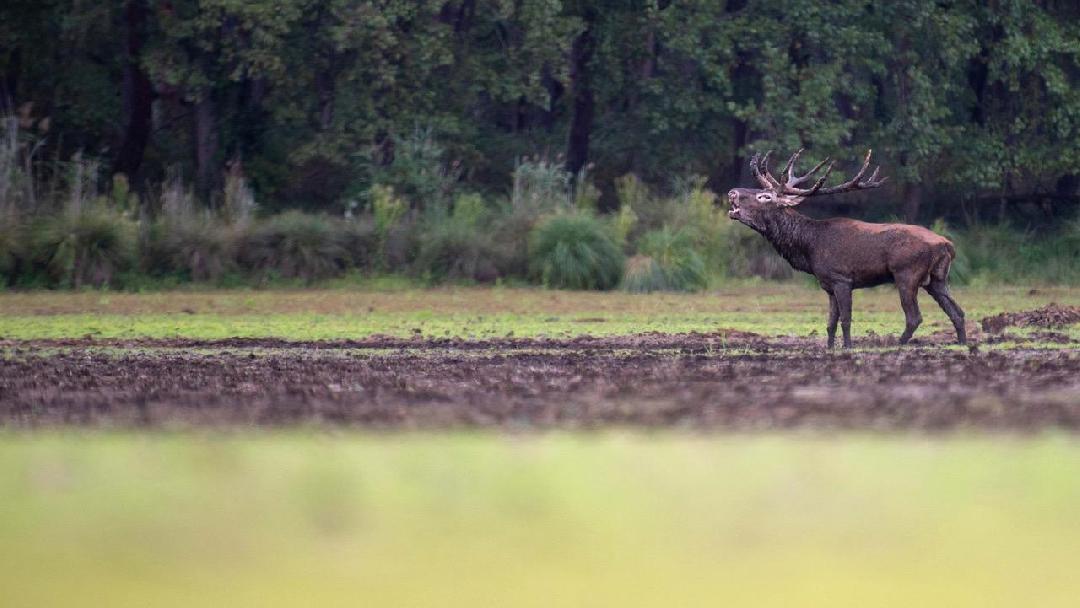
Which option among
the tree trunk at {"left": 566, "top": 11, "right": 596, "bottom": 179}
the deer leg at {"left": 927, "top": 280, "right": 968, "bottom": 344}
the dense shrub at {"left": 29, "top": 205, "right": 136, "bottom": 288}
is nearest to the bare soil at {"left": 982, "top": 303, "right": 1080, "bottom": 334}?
the deer leg at {"left": 927, "top": 280, "right": 968, "bottom": 344}

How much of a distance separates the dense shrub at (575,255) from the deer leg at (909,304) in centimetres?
1038

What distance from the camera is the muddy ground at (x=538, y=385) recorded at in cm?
1009

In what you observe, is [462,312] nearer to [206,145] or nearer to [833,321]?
[833,321]

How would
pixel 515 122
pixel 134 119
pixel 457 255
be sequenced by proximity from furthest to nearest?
pixel 515 122, pixel 134 119, pixel 457 255

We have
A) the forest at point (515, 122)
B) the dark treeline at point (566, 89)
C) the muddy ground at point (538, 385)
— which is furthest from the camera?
the dark treeline at point (566, 89)

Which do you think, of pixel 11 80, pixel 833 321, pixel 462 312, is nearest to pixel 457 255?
pixel 462 312

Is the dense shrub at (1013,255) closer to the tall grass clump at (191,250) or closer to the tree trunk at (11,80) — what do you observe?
the tall grass clump at (191,250)

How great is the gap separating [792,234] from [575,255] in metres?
9.95

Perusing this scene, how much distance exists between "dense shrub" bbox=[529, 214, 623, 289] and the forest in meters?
0.11

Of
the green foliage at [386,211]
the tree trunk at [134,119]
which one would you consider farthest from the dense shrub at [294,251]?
the tree trunk at [134,119]

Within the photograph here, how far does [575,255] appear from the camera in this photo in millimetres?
25938

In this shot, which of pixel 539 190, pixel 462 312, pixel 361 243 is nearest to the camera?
pixel 462 312

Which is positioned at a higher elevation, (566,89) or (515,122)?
(566,89)

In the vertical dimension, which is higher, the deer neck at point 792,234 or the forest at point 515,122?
the forest at point 515,122
